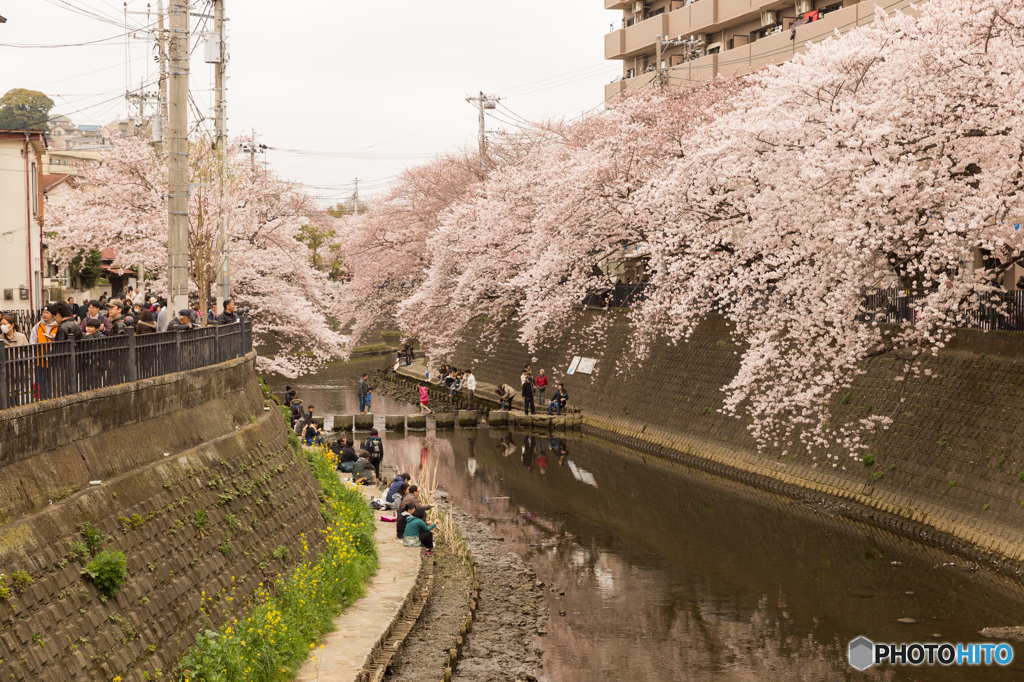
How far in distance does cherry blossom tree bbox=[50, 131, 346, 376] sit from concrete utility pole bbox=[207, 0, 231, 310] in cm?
86

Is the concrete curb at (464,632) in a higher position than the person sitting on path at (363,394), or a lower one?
lower

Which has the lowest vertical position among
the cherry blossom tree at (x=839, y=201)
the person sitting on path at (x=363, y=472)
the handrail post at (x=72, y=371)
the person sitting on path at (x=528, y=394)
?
the person sitting on path at (x=363, y=472)

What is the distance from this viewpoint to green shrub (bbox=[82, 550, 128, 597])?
29.2 feet

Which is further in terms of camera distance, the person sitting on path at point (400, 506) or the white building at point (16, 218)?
the white building at point (16, 218)

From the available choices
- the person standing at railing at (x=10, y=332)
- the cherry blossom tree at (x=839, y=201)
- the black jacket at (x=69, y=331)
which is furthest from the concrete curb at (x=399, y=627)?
the cherry blossom tree at (x=839, y=201)

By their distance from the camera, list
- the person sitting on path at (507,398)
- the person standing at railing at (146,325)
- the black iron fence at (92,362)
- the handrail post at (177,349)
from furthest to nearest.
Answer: the person sitting on path at (507,398) < the person standing at railing at (146,325) < the handrail post at (177,349) < the black iron fence at (92,362)

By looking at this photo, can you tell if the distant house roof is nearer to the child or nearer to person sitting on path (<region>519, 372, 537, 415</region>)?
the child

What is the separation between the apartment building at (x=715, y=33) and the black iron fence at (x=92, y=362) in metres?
30.1

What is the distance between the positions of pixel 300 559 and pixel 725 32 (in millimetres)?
41800

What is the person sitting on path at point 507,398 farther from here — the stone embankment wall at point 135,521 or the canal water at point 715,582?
the stone embankment wall at point 135,521

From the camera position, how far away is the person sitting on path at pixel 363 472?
24.8 m

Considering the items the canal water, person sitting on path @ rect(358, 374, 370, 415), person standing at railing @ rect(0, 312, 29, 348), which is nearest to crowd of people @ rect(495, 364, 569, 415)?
person sitting on path @ rect(358, 374, 370, 415)

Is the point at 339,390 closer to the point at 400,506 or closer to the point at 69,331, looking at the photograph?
the point at 400,506

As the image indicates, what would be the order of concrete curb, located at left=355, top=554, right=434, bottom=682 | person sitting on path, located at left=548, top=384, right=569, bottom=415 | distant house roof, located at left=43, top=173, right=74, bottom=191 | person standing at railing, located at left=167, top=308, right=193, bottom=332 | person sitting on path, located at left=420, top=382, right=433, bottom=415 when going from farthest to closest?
1. distant house roof, located at left=43, top=173, right=74, bottom=191
2. person sitting on path, located at left=420, top=382, right=433, bottom=415
3. person sitting on path, located at left=548, top=384, right=569, bottom=415
4. person standing at railing, located at left=167, top=308, right=193, bottom=332
5. concrete curb, located at left=355, top=554, right=434, bottom=682
